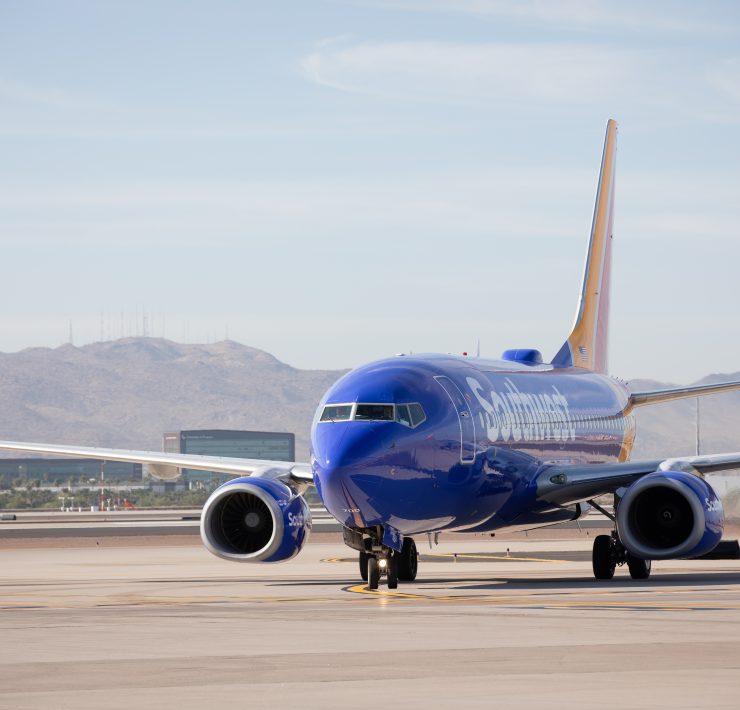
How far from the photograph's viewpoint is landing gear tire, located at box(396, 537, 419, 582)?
31.1 metres

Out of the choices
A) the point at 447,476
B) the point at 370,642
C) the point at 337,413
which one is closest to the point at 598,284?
the point at 447,476

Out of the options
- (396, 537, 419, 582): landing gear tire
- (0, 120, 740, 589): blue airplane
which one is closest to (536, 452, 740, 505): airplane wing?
(0, 120, 740, 589): blue airplane

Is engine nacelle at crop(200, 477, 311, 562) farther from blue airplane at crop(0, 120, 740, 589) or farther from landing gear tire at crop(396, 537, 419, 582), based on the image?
landing gear tire at crop(396, 537, 419, 582)

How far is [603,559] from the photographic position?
32.2m

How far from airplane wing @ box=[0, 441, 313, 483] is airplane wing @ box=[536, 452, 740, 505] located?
15.8 ft

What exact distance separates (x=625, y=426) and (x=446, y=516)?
45.4ft

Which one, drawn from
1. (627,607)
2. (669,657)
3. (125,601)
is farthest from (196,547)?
(669,657)

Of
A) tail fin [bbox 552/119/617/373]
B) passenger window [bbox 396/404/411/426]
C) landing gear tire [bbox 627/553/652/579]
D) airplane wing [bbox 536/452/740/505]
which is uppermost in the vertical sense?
tail fin [bbox 552/119/617/373]

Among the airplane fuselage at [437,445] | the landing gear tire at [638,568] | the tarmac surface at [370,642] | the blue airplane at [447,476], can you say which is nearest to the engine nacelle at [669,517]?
the blue airplane at [447,476]

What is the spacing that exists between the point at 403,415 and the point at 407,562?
489 centimetres

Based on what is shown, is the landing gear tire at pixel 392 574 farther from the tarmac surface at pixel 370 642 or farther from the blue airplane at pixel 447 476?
the tarmac surface at pixel 370 642

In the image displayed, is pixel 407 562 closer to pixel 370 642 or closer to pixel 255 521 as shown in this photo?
pixel 255 521

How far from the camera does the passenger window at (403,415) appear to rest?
89.1 feet

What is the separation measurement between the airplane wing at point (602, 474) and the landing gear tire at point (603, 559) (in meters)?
0.94
